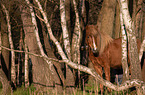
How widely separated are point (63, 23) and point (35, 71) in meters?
2.79

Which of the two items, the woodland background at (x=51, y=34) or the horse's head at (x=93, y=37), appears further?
the woodland background at (x=51, y=34)

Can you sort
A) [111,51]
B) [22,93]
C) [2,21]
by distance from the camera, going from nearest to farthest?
[111,51] → [22,93] → [2,21]

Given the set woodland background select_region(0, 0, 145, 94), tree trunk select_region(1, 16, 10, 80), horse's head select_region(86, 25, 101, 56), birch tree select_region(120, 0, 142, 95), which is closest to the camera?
birch tree select_region(120, 0, 142, 95)

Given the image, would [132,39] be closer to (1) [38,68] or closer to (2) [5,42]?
(1) [38,68]

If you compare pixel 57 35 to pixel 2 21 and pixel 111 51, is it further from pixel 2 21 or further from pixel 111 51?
pixel 111 51

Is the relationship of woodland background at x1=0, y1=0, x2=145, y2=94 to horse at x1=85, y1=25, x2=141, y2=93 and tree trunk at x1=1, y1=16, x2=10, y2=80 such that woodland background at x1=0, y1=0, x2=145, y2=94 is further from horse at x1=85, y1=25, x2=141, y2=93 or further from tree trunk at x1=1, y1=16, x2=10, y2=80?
horse at x1=85, y1=25, x2=141, y2=93

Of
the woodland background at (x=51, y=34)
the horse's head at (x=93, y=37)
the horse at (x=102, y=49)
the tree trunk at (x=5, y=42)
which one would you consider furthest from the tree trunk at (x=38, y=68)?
the tree trunk at (x=5, y=42)

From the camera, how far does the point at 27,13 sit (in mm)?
8797

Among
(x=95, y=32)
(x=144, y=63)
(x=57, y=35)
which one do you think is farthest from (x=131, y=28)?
(x=57, y=35)

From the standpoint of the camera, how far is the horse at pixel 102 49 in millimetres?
6949

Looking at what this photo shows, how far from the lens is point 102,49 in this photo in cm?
726

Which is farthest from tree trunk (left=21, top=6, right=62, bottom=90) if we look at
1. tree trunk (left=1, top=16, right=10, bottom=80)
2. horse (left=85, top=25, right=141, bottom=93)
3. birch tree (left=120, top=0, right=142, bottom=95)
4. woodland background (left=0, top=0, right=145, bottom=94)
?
birch tree (left=120, top=0, right=142, bottom=95)

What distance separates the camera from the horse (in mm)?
6949

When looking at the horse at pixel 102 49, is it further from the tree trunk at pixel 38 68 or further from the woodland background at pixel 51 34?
the tree trunk at pixel 38 68
